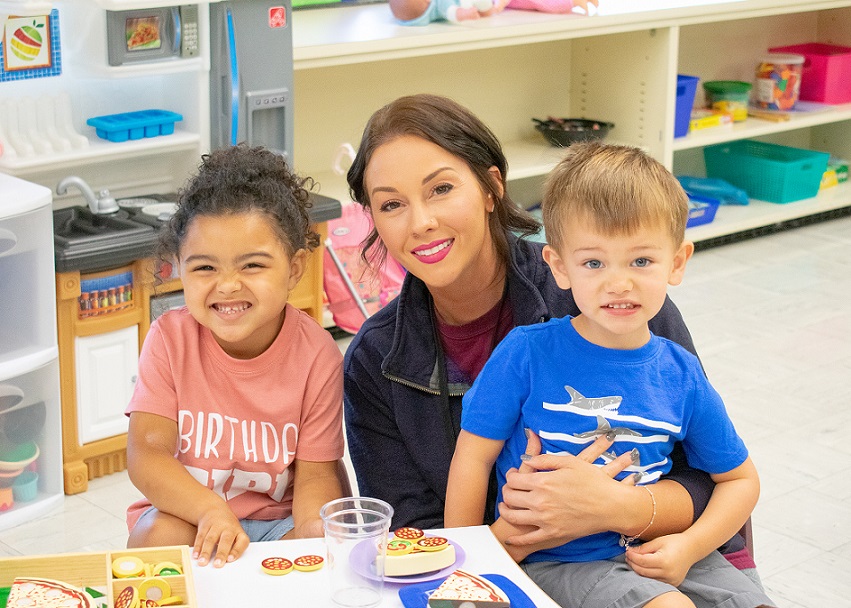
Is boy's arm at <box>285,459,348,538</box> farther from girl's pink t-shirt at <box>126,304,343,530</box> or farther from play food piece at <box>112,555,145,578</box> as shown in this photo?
play food piece at <box>112,555,145,578</box>

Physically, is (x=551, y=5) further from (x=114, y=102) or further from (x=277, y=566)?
(x=277, y=566)

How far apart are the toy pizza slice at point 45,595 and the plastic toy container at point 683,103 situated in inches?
163

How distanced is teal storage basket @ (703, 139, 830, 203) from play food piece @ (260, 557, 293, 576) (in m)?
4.56

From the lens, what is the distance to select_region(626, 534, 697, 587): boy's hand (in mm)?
1556

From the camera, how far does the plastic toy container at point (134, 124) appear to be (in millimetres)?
3199

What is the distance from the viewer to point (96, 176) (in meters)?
3.38

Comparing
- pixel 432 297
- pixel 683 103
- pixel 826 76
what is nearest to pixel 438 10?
pixel 683 103

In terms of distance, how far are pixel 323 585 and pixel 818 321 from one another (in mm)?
3313

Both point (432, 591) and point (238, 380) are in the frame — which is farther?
point (238, 380)

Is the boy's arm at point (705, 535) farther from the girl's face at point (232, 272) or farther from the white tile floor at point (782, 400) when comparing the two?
the white tile floor at point (782, 400)

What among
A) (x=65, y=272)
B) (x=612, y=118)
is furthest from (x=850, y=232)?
(x=65, y=272)

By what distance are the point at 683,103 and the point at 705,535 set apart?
3.70 m

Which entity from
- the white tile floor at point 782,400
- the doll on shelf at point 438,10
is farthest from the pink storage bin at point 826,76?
the doll on shelf at point 438,10

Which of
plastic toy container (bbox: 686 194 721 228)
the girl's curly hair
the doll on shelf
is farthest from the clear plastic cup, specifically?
plastic toy container (bbox: 686 194 721 228)
